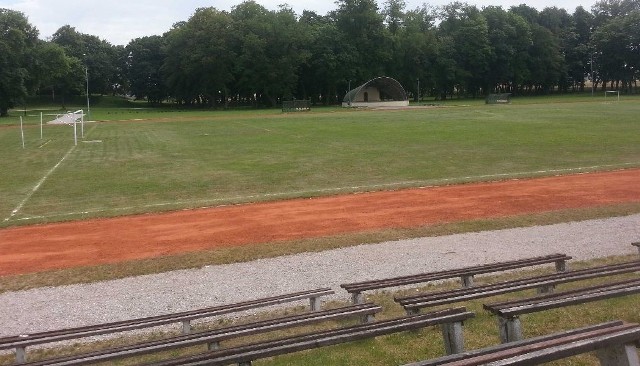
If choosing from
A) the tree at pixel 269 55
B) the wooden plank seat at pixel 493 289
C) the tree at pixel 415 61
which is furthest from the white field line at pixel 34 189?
the tree at pixel 415 61

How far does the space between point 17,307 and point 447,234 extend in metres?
8.35

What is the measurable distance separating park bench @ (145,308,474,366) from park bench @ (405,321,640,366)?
3.85ft

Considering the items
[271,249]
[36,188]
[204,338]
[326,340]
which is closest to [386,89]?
[36,188]

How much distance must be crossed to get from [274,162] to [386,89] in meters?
69.3

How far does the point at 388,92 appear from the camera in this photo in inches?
3782

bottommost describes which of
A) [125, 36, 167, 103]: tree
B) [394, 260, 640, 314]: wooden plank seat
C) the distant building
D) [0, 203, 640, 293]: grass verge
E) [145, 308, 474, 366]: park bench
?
[0, 203, 640, 293]: grass verge

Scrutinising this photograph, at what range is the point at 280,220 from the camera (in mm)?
16016

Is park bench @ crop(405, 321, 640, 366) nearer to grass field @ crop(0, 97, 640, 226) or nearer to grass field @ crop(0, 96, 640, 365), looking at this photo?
grass field @ crop(0, 96, 640, 365)

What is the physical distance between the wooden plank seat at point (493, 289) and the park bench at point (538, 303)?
882 mm

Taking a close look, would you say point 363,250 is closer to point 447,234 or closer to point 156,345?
point 447,234

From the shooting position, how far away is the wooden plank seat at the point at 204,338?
613 centimetres

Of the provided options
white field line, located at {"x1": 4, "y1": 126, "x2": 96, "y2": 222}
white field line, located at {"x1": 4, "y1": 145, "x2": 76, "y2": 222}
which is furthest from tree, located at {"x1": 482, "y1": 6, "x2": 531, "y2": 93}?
white field line, located at {"x1": 4, "y1": 145, "x2": 76, "y2": 222}

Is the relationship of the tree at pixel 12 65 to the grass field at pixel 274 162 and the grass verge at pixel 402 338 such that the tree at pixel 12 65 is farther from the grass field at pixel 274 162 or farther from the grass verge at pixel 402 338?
the grass verge at pixel 402 338

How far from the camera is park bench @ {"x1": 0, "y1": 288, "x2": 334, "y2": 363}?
710 cm
